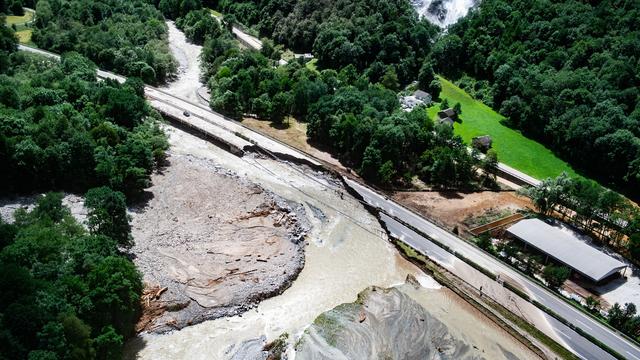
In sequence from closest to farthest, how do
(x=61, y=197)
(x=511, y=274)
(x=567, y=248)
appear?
1. (x=61, y=197)
2. (x=511, y=274)
3. (x=567, y=248)

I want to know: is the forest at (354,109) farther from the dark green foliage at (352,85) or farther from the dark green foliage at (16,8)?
the dark green foliage at (16,8)

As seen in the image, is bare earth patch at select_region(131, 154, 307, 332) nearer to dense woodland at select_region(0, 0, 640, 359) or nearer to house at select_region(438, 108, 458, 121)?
dense woodland at select_region(0, 0, 640, 359)

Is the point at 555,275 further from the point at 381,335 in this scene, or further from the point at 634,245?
the point at 381,335

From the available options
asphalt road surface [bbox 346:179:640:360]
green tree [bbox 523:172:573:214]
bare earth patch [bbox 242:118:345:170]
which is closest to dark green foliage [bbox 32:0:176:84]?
bare earth patch [bbox 242:118:345:170]

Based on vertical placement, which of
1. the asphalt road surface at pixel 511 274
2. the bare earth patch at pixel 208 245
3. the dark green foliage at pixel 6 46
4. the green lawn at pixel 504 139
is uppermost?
the green lawn at pixel 504 139

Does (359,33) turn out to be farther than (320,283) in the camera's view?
Yes

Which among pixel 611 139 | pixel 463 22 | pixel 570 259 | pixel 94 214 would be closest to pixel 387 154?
pixel 570 259

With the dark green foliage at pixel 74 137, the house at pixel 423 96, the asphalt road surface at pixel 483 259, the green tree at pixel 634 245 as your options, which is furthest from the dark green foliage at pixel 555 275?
the dark green foliage at pixel 74 137

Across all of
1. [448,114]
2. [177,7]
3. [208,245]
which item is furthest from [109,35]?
[448,114]
